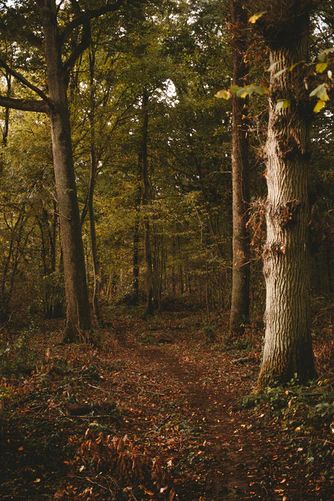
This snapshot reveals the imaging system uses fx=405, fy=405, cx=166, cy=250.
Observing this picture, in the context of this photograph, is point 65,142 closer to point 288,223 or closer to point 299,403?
point 288,223

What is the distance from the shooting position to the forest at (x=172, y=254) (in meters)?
4.05

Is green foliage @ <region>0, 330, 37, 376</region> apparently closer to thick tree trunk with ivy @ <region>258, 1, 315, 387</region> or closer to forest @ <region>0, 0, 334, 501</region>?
forest @ <region>0, 0, 334, 501</region>

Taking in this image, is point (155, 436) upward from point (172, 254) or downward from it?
downward

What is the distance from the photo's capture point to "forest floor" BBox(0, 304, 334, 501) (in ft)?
12.0

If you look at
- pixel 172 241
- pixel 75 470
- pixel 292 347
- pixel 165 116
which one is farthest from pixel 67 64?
pixel 172 241

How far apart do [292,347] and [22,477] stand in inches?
146

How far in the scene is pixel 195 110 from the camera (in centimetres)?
1731

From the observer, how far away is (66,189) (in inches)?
426

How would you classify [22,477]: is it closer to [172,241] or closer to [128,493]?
[128,493]

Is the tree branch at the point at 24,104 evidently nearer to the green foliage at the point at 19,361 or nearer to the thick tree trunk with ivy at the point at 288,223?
the green foliage at the point at 19,361

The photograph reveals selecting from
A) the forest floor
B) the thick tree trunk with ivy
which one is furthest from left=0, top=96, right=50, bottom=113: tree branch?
the thick tree trunk with ivy

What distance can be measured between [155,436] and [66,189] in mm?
7460

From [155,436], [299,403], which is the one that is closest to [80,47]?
[155,436]

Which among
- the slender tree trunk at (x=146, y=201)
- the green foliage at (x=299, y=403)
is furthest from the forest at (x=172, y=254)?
the slender tree trunk at (x=146, y=201)
